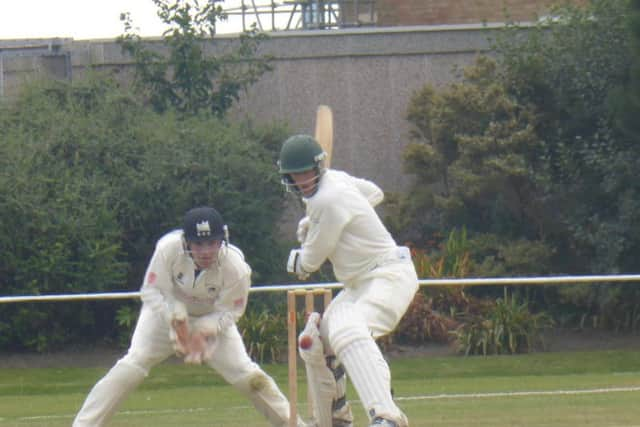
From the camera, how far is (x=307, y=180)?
7.27 meters

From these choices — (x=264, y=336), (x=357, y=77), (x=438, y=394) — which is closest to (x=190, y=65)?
(x=357, y=77)

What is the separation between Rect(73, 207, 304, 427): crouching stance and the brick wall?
44.7 feet

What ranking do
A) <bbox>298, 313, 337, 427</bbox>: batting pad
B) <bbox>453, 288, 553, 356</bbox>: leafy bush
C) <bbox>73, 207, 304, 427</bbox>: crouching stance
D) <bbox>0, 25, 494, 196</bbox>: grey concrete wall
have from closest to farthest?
1. <bbox>298, 313, 337, 427</bbox>: batting pad
2. <bbox>73, 207, 304, 427</bbox>: crouching stance
3. <bbox>453, 288, 553, 356</bbox>: leafy bush
4. <bbox>0, 25, 494, 196</bbox>: grey concrete wall

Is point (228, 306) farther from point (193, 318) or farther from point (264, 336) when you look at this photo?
point (264, 336)

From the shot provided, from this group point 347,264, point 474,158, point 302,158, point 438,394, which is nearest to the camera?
point 302,158

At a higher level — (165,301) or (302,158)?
(302,158)

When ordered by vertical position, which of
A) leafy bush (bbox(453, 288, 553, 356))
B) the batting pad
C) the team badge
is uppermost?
the team badge

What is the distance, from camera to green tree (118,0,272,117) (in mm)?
17703

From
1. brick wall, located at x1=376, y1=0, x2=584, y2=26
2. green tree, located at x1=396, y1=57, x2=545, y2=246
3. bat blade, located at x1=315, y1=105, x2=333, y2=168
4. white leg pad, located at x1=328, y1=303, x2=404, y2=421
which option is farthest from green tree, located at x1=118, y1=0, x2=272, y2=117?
white leg pad, located at x1=328, y1=303, x2=404, y2=421

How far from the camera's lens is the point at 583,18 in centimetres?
1669

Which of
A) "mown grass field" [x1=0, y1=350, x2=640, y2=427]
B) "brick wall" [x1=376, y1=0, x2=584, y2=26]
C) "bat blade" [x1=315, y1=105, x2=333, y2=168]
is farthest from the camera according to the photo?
"brick wall" [x1=376, y1=0, x2=584, y2=26]

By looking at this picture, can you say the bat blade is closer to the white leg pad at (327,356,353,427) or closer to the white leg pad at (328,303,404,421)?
the white leg pad at (327,356,353,427)

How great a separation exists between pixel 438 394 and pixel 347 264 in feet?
16.3

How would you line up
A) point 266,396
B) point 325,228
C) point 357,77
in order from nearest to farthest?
point 325,228 → point 266,396 → point 357,77
